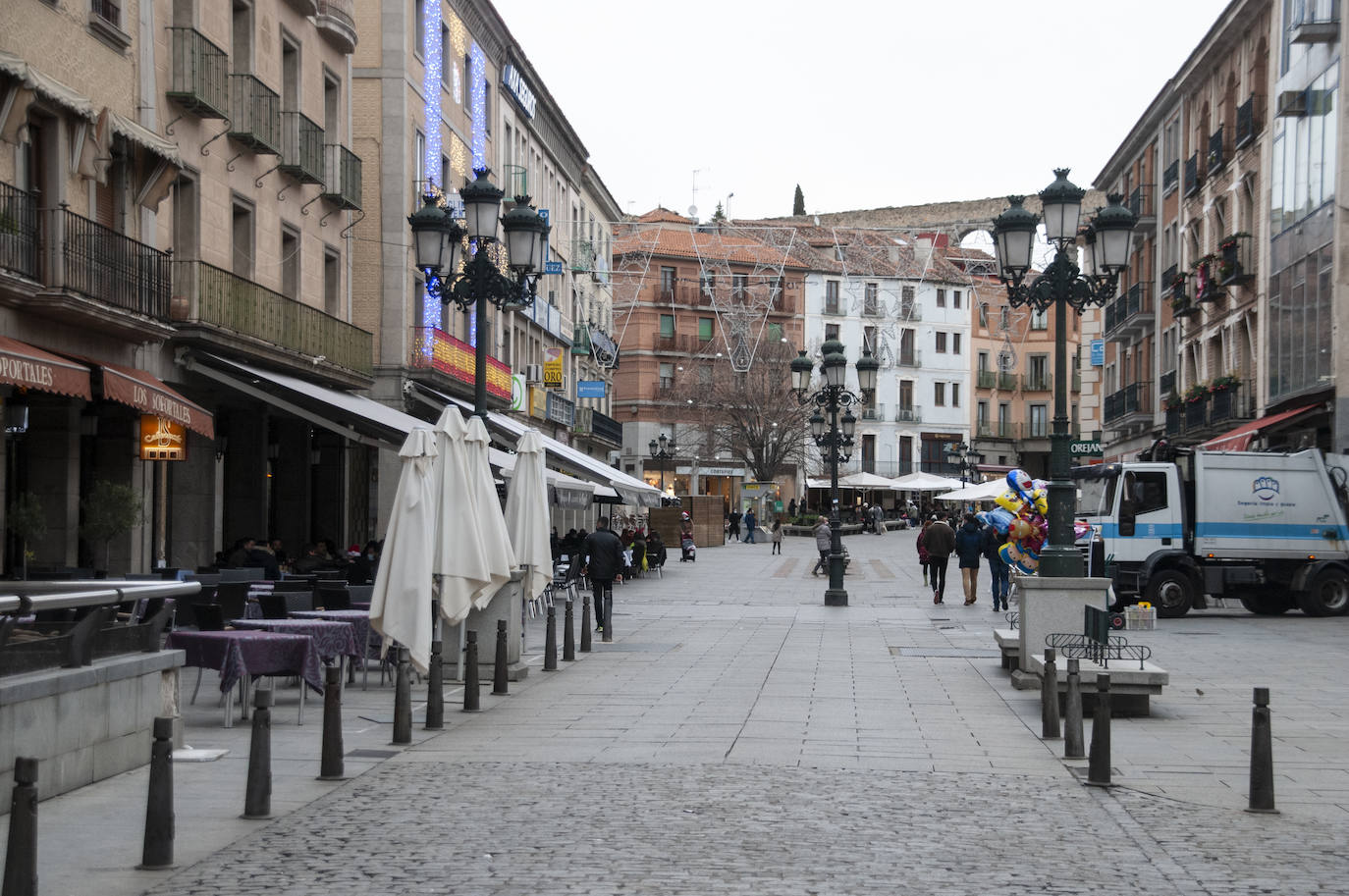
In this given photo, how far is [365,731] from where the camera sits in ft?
39.6

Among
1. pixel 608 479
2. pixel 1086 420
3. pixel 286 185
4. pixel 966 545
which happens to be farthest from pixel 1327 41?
pixel 1086 420

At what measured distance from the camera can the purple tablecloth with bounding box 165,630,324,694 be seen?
476 inches

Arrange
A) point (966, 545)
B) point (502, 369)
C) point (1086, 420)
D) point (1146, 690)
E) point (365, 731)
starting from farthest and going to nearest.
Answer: point (1086, 420)
point (502, 369)
point (966, 545)
point (1146, 690)
point (365, 731)

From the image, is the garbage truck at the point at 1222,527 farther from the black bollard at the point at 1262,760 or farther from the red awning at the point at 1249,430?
the black bollard at the point at 1262,760

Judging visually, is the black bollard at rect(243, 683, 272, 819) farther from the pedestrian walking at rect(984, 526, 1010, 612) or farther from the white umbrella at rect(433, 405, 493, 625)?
the pedestrian walking at rect(984, 526, 1010, 612)

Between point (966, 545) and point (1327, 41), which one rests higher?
point (1327, 41)

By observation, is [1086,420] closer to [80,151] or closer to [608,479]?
[608,479]

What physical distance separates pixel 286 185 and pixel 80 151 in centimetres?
798

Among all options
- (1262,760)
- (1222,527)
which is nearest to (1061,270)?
(1262,760)

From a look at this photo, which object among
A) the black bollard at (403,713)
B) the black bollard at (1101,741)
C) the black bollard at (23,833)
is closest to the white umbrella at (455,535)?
the black bollard at (403,713)

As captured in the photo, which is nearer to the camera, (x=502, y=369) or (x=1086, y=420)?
(x=502, y=369)

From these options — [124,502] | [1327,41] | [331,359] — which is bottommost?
[124,502]

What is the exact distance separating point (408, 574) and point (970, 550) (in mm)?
17973

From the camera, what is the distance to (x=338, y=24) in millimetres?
29250
